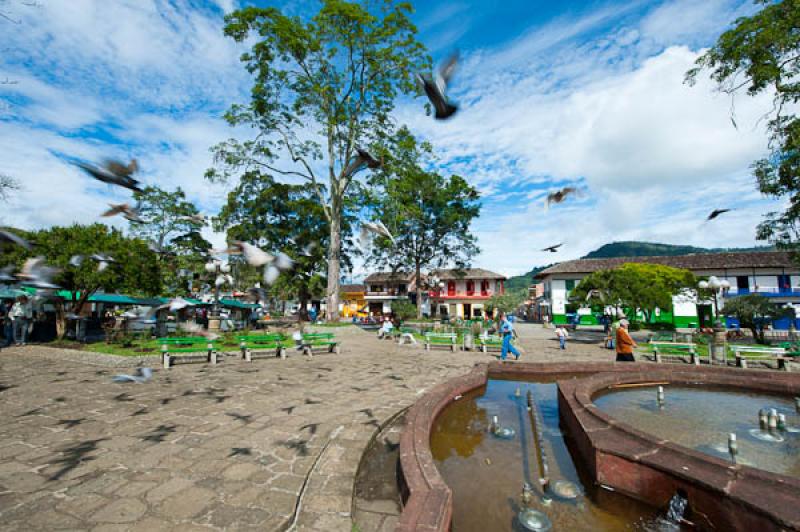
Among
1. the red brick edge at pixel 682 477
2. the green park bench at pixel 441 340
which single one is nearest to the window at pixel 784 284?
the green park bench at pixel 441 340

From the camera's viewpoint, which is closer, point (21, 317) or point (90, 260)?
point (90, 260)

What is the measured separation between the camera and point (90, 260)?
12.0 meters

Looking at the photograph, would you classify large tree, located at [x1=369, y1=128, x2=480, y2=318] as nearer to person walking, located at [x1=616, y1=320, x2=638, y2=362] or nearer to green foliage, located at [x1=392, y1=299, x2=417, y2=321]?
green foliage, located at [x1=392, y1=299, x2=417, y2=321]

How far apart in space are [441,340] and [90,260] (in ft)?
43.2

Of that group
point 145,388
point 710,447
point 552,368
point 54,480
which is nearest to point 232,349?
point 145,388

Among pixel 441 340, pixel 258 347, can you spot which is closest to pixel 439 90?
pixel 258 347

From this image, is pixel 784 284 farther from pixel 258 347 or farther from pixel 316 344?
pixel 258 347

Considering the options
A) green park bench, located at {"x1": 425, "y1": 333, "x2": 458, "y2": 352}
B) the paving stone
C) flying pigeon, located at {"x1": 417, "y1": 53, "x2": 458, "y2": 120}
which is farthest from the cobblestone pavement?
green park bench, located at {"x1": 425, "y1": 333, "x2": 458, "y2": 352}

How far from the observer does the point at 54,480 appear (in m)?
3.15

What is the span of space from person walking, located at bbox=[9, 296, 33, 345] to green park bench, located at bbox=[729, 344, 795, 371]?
74.7ft

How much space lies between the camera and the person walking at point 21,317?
485 inches

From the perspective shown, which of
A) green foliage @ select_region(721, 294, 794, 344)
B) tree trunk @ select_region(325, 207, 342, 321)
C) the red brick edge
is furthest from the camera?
tree trunk @ select_region(325, 207, 342, 321)

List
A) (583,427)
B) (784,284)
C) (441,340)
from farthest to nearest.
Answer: (784,284) < (441,340) < (583,427)

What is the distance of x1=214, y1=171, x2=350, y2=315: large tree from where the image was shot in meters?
24.9
